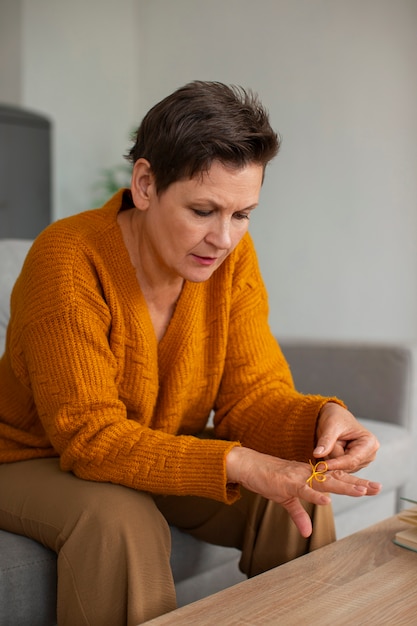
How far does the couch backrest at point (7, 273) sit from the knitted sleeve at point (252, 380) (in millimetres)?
596

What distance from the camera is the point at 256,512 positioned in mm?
1276

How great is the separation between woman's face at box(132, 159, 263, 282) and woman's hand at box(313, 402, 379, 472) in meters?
0.30

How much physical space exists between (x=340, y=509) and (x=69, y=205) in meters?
2.82

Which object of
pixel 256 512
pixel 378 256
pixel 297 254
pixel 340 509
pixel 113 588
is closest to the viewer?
pixel 113 588

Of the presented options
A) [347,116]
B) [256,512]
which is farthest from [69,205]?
[256,512]

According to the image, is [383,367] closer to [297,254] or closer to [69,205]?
[297,254]

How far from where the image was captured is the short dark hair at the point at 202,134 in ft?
3.67

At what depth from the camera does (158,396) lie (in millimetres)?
1351

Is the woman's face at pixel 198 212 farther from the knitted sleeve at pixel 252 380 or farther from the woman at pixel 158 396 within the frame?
the knitted sleeve at pixel 252 380

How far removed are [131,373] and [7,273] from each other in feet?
2.16

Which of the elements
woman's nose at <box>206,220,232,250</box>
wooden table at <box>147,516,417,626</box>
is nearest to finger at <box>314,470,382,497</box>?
wooden table at <box>147,516,417,626</box>

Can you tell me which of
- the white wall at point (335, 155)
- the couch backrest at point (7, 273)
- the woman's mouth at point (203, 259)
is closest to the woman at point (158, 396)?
the woman's mouth at point (203, 259)

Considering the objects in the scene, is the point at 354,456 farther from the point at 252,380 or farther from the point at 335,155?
the point at 335,155

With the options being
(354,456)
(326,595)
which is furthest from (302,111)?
(326,595)
